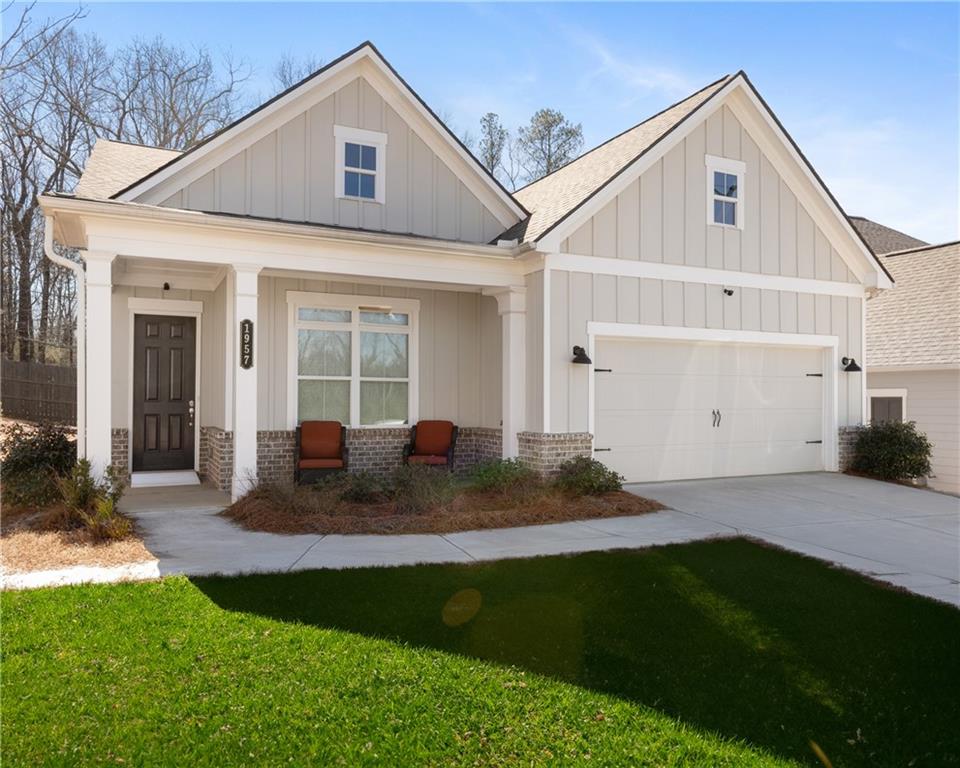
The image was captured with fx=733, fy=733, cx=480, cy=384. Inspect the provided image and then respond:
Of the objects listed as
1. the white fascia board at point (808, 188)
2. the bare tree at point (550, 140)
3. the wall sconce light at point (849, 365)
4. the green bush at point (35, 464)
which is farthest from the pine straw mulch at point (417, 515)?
the bare tree at point (550, 140)

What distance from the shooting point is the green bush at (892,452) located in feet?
38.6

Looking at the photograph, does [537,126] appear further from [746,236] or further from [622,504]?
[622,504]

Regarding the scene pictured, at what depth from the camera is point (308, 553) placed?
6.68 m

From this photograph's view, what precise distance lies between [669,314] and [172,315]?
25.4 ft

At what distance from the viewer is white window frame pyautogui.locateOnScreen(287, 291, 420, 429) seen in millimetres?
10727

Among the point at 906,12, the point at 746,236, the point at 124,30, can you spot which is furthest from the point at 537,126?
the point at 906,12

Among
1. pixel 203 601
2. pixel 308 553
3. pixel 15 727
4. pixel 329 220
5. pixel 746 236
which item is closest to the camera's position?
pixel 15 727

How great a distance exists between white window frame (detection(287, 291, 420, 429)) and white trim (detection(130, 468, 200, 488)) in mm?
1959

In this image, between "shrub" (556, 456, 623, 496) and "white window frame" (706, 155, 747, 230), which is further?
"white window frame" (706, 155, 747, 230)

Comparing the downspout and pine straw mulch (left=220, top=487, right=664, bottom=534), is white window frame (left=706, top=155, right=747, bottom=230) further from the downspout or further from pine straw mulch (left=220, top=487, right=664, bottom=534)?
the downspout

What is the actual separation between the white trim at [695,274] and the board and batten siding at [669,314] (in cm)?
8

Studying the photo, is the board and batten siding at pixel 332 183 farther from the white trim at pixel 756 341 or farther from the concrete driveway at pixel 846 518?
the concrete driveway at pixel 846 518

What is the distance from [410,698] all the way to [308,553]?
3171 mm

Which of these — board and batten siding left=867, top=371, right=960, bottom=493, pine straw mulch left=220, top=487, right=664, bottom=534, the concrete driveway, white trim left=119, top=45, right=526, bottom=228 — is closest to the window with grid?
white trim left=119, top=45, right=526, bottom=228
